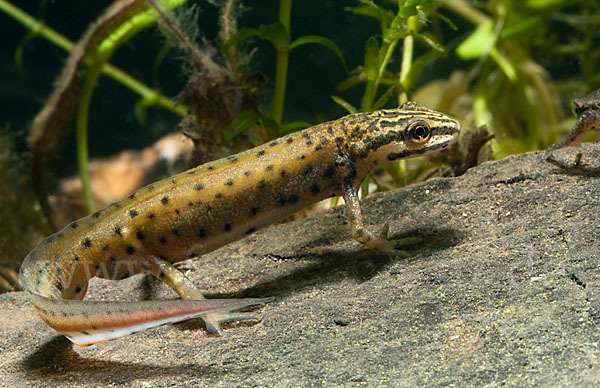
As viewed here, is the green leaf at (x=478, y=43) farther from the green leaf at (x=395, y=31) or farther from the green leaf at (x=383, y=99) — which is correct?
the green leaf at (x=395, y=31)

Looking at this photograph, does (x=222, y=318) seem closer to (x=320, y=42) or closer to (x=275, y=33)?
(x=275, y=33)

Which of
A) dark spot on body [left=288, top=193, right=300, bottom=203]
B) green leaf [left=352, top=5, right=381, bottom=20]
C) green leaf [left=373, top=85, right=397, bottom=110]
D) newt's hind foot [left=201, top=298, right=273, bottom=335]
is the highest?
green leaf [left=352, top=5, right=381, bottom=20]

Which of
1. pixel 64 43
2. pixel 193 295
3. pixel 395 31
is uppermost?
pixel 64 43

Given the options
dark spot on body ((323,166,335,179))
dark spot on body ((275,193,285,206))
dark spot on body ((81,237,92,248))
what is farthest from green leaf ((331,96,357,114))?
dark spot on body ((81,237,92,248))

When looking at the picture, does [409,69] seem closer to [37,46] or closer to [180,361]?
[180,361]

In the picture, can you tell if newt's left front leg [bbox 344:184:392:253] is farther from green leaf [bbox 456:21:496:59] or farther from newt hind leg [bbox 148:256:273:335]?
green leaf [bbox 456:21:496:59]

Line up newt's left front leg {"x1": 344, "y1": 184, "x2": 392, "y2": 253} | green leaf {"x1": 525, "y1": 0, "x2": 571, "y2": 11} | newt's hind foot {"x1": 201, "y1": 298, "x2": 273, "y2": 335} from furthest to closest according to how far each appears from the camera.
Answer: green leaf {"x1": 525, "y1": 0, "x2": 571, "y2": 11} → newt's left front leg {"x1": 344, "y1": 184, "x2": 392, "y2": 253} → newt's hind foot {"x1": 201, "y1": 298, "x2": 273, "y2": 335}

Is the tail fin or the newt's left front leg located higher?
the tail fin

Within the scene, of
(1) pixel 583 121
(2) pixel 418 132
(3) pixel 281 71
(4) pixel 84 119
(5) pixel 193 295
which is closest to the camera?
(5) pixel 193 295

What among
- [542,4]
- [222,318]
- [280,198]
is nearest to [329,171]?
[280,198]
